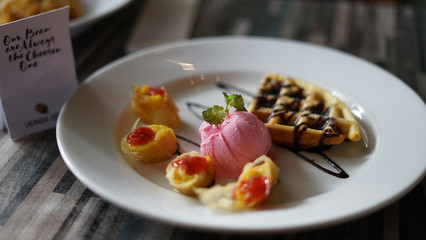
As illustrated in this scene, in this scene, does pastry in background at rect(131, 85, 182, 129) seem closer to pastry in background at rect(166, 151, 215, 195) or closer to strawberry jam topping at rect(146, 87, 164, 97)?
strawberry jam topping at rect(146, 87, 164, 97)

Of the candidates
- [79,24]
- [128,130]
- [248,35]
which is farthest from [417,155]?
[79,24]

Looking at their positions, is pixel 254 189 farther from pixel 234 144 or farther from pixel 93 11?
pixel 93 11

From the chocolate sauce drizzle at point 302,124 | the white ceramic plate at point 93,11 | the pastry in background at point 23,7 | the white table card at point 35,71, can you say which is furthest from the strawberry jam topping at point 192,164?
the pastry in background at point 23,7

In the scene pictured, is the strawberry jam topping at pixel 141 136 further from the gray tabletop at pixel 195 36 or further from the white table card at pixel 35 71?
the white table card at pixel 35 71

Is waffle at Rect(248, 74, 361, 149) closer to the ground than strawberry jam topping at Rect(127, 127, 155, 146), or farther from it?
farther from it

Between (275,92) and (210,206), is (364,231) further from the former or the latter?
(275,92)

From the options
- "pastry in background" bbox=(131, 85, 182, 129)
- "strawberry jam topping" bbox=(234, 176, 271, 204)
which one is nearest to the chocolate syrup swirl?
"strawberry jam topping" bbox=(234, 176, 271, 204)
